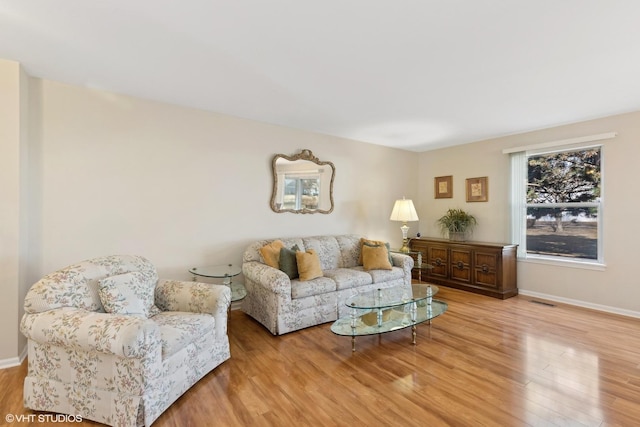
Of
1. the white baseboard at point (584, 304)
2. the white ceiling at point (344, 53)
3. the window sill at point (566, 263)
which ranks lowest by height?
the white baseboard at point (584, 304)

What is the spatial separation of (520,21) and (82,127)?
3651 millimetres

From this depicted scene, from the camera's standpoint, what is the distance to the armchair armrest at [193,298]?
2.36 metres

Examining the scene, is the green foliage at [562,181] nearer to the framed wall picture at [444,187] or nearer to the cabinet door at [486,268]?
the cabinet door at [486,268]

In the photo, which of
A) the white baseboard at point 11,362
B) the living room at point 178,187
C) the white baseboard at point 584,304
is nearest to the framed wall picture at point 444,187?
the living room at point 178,187

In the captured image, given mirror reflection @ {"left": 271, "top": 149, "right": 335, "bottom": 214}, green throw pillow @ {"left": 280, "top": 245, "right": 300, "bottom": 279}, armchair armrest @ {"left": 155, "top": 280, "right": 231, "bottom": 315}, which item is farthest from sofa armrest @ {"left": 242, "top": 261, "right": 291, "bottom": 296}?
mirror reflection @ {"left": 271, "top": 149, "right": 335, "bottom": 214}

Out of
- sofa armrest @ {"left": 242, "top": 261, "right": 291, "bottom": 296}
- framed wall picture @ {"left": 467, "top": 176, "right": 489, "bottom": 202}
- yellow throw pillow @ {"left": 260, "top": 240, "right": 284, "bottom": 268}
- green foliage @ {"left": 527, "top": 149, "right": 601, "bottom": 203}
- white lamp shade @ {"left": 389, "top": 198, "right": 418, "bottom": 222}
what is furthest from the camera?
framed wall picture @ {"left": 467, "top": 176, "right": 489, "bottom": 202}

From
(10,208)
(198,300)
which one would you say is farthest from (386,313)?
(10,208)

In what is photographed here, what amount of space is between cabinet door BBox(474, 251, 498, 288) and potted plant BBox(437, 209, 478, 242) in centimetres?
51

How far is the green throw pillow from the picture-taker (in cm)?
333

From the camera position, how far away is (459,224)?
4.90 meters

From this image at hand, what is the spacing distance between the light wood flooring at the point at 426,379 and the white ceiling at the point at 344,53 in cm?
240

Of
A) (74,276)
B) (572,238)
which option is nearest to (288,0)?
(74,276)

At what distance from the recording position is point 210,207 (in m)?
3.57

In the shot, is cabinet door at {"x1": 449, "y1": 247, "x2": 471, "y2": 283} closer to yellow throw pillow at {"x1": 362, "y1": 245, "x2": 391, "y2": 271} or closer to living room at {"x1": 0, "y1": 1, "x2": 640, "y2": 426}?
living room at {"x1": 0, "y1": 1, "x2": 640, "y2": 426}
